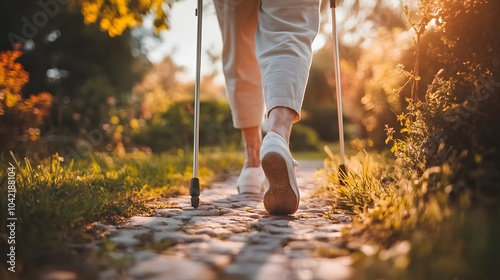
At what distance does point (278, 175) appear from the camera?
1.95m

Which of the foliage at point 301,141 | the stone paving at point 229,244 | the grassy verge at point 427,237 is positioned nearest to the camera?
Result: the grassy verge at point 427,237

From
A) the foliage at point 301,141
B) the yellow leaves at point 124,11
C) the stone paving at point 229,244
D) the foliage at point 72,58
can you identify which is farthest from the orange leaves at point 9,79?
the foliage at point 301,141

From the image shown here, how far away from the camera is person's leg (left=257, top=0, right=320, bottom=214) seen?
1960mm

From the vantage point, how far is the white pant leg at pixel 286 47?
Result: 2.04 metres

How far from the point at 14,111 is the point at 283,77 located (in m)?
2.94

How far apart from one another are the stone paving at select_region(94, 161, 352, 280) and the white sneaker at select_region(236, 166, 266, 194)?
20.8 inches

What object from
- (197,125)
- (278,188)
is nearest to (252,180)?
(197,125)

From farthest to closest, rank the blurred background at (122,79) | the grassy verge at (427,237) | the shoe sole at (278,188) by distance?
1. the blurred background at (122,79)
2. the shoe sole at (278,188)
3. the grassy verge at (427,237)

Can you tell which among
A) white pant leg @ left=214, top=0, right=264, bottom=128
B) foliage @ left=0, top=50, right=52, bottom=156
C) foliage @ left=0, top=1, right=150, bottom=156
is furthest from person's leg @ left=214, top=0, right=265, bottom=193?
foliage @ left=0, top=1, right=150, bottom=156

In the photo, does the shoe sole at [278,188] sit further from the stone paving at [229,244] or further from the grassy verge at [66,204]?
the grassy verge at [66,204]

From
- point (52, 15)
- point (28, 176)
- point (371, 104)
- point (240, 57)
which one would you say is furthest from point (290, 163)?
point (52, 15)

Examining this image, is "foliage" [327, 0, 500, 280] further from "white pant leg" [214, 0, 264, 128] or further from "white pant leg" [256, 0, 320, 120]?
"white pant leg" [214, 0, 264, 128]

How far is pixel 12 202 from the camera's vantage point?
63.4 inches

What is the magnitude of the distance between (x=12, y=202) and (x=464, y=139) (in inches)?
61.1
